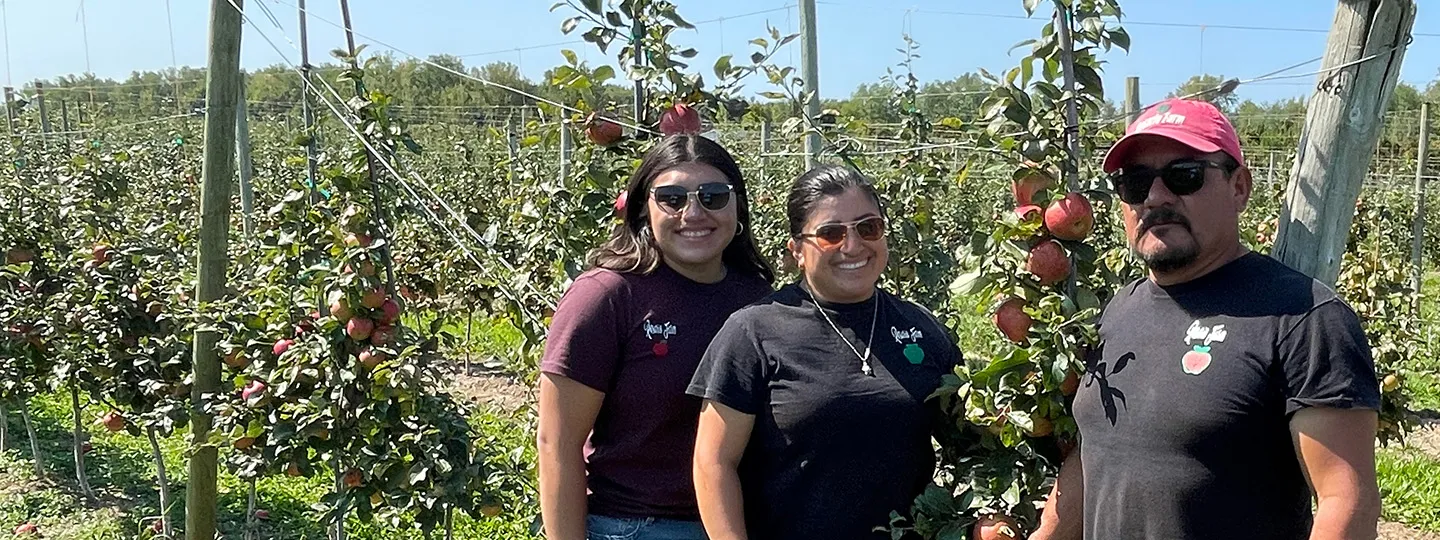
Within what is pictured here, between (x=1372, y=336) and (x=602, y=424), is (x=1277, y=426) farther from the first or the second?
(x=1372, y=336)

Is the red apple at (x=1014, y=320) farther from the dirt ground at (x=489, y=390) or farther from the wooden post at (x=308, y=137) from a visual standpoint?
the dirt ground at (x=489, y=390)

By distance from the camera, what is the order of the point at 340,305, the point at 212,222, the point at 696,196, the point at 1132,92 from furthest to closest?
the point at 1132,92 → the point at 212,222 → the point at 340,305 → the point at 696,196

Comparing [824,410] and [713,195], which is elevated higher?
[713,195]

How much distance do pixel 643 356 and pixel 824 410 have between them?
371 millimetres

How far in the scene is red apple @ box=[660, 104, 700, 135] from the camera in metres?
2.37

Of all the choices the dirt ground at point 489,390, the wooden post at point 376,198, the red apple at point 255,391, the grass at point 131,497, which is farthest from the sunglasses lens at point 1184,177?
the dirt ground at point 489,390

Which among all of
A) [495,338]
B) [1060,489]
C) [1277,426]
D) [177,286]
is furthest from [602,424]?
[495,338]

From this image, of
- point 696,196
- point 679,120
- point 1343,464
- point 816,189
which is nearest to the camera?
point 1343,464

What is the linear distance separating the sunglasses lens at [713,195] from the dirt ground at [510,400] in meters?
3.14

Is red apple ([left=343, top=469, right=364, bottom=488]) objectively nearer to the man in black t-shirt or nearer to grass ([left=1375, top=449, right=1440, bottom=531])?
the man in black t-shirt

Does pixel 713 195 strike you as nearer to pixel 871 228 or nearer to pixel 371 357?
pixel 871 228

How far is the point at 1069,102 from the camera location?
1.61 meters

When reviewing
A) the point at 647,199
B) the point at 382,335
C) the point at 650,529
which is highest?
the point at 647,199

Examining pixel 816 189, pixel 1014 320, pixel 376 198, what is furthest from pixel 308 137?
pixel 1014 320
